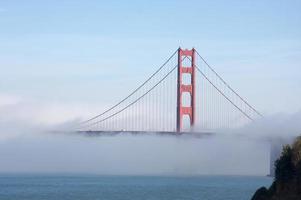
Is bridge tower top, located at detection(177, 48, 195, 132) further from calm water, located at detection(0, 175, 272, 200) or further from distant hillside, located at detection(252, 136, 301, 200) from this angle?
distant hillside, located at detection(252, 136, 301, 200)

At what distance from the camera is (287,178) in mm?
25062

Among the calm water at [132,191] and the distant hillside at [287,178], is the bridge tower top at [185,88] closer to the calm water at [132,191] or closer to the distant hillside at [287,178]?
the calm water at [132,191]

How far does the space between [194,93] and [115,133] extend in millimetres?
9468

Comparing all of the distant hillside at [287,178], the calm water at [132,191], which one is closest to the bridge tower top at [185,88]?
the calm water at [132,191]

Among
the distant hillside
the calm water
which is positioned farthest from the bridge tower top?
the distant hillside

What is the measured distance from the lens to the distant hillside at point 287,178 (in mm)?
24516

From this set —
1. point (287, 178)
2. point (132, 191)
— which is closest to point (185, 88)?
point (132, 191)

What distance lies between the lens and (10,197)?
52062mm

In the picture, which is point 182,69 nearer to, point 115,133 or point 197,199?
point 115,133

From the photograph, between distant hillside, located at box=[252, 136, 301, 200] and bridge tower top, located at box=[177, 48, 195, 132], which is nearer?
distant hillside, located at box=[252, 136, 301, 200]

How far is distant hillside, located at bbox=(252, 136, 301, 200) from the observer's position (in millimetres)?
24516

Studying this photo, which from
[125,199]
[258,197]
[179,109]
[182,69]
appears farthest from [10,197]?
[258,197]

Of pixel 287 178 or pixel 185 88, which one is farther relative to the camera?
pixel 185 88

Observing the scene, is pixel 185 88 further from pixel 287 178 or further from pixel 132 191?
pixel 287 178
